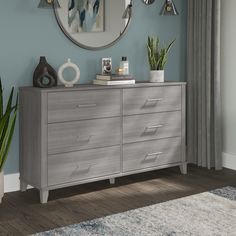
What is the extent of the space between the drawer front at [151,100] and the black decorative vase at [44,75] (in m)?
0.57

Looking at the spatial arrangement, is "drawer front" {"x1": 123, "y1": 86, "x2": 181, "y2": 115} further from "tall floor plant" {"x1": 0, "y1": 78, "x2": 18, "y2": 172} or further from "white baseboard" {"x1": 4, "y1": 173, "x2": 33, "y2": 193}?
"white baseboard" {"x1": 4, "y1": 173, "x2": 33, "y2": 193}

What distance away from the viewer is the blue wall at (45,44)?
3.65m

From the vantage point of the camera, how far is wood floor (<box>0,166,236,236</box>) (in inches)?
124

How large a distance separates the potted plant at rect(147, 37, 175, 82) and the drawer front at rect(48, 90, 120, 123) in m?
0.53

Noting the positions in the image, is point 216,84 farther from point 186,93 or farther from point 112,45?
point 112,45

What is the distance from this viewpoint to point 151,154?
407 centimetres

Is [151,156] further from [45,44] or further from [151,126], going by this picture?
[45,44]

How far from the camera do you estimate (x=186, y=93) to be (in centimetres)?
462

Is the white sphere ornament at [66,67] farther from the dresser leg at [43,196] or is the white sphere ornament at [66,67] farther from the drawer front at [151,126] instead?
the dresser leg at [43,196]

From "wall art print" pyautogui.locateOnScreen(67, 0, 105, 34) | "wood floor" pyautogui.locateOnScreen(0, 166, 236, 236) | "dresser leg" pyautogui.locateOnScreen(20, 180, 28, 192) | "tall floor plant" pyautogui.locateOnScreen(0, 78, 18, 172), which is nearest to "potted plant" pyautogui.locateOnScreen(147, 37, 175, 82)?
"wall art print" pyautogui.locateOnScreen(67, 0, 105, 34)

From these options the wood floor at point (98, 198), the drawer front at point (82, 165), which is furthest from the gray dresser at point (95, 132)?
the wood floor at point (98, 198)

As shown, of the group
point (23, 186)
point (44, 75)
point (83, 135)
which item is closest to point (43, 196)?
point (23, 186)

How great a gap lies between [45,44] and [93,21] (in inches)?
18.4

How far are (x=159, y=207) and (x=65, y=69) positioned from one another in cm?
133
